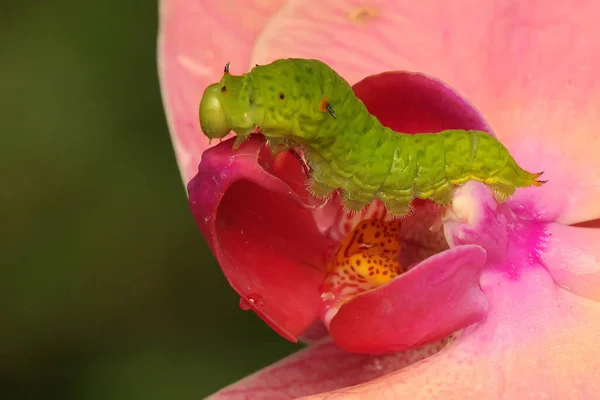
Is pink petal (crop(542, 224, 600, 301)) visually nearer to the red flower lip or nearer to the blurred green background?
the red flower lip

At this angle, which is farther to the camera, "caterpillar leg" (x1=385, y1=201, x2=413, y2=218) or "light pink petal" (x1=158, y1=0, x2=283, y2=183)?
"light pink petal" (x1=158, y1=0, x2=283, y2=183)

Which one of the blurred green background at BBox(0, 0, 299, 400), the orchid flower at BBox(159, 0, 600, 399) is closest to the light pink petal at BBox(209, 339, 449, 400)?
the orchid flower at BBox(159, 0, 600, 399)

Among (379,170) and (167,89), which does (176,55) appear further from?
(379,170)

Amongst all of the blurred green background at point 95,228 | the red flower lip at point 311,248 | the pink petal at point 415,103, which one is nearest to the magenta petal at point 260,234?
A: the red flower lip at point 311,248

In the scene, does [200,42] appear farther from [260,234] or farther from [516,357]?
[516,357]

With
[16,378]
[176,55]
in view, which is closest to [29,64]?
[16,378]

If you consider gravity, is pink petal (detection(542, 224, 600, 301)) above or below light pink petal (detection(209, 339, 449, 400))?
above

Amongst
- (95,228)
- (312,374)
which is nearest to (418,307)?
(312,374)
